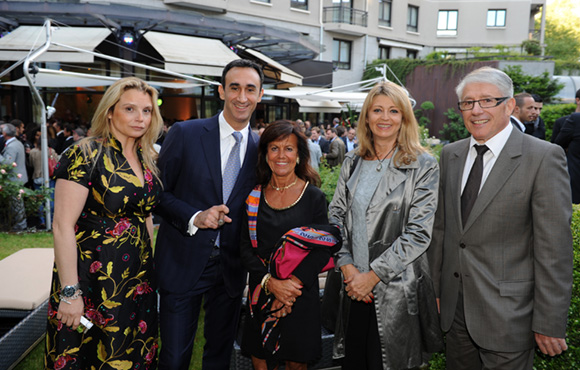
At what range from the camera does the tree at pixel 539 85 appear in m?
16.9

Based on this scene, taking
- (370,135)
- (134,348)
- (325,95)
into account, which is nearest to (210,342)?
(134,348)

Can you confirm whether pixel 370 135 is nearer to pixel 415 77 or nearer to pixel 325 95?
pixel 325 95

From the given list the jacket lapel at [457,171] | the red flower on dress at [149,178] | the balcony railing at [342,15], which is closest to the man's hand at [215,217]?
the red flower on dress at [149,178]

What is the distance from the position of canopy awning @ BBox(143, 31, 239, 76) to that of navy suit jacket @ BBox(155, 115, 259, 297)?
595 centimetres

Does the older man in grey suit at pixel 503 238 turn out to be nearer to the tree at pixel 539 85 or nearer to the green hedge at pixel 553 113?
the green hedge at pixel 553 113

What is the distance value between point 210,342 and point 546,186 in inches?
92.1

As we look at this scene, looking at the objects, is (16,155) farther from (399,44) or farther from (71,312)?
(399,44)

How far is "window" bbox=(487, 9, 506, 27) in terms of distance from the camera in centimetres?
3045

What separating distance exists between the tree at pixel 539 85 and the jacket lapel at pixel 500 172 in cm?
1677

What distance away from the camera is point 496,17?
100ft

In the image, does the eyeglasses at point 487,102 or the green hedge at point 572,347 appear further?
the green hedge at point 572,347

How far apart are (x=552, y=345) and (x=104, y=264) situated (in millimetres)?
2428

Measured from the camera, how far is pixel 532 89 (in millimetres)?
17078

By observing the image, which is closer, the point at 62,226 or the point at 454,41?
the point at 62,226
